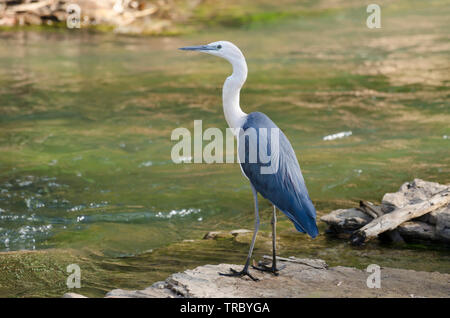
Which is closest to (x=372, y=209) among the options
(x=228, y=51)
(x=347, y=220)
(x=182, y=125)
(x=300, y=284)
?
(x=347, y=220)

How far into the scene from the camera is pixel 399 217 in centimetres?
602

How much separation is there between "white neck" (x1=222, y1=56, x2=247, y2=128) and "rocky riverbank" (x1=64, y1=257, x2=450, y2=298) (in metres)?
1.09

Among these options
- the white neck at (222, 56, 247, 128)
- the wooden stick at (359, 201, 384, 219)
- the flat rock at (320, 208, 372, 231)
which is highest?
the white neck at (222, 56, 247, 128)

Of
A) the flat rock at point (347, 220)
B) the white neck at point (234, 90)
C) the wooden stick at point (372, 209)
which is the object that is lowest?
the flat rock at point (347, 220)

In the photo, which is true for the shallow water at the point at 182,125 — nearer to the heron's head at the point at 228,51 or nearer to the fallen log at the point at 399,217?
the fallen log at the point at 399,217

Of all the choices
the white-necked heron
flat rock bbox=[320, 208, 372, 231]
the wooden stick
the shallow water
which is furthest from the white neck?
the wooden stick

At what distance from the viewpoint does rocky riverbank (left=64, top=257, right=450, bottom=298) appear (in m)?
4.25

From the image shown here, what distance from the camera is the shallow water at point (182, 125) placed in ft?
A: 21.4

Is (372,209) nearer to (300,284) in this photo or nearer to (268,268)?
(268,268)

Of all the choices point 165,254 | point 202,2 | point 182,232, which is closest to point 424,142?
point 182,232

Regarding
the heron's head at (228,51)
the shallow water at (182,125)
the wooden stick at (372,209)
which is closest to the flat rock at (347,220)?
the wooden stick at (372,209)

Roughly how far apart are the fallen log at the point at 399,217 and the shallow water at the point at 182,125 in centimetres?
15

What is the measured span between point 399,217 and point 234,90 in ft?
6.96

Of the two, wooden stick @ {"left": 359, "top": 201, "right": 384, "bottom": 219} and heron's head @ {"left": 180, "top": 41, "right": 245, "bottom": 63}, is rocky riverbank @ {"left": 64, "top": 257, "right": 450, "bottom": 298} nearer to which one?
wooden stick @ {"left": 359, "top": 201, "right": 384, "bottom": 219}
